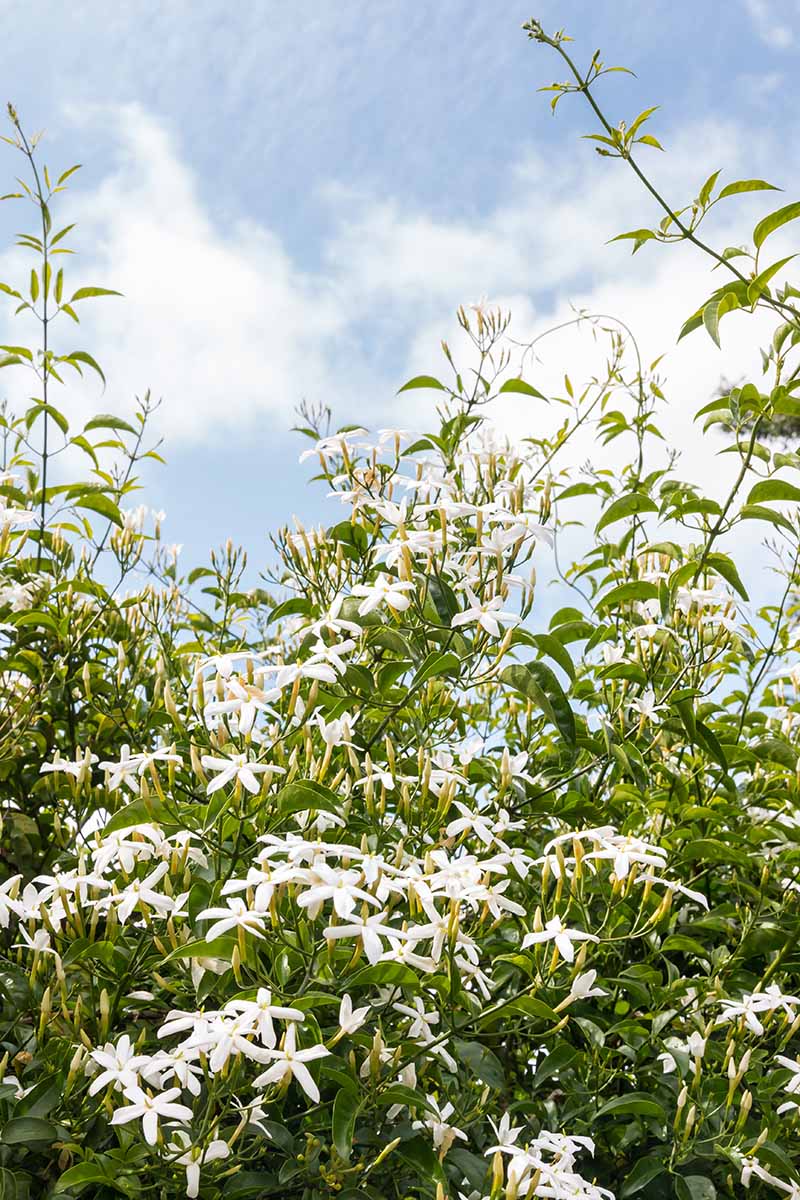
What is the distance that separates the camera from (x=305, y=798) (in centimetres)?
154

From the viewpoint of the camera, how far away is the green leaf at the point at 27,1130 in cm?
158

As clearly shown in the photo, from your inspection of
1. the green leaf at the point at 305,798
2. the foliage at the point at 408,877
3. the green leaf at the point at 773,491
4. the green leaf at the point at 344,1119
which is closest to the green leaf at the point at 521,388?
the foliage at the point at 408,877

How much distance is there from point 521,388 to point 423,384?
0.23 meters

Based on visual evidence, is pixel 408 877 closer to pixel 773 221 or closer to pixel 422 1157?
pixel 422 1157

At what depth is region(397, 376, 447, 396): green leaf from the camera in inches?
101

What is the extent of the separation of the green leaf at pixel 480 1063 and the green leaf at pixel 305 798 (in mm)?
450

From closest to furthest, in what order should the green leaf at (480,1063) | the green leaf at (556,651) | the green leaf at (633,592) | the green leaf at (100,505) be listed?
the green leaf at (480,1063)
the green leaf at (556,651)
the green leaf at (633,592)
the green leaf at (100,505)

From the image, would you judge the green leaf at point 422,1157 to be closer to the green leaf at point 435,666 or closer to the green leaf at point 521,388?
the green leaf at point 435,666

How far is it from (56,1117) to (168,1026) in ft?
1.35

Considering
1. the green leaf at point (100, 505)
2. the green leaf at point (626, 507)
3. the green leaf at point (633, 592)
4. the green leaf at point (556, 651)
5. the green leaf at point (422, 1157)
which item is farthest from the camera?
the green leaf at point (100, 505)

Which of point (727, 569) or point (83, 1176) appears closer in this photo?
point (83, 1176)

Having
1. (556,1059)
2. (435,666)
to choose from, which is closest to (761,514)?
(435,666)

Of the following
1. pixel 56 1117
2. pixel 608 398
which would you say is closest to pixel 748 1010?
pixel 56 1117

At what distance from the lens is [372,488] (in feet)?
7.60
